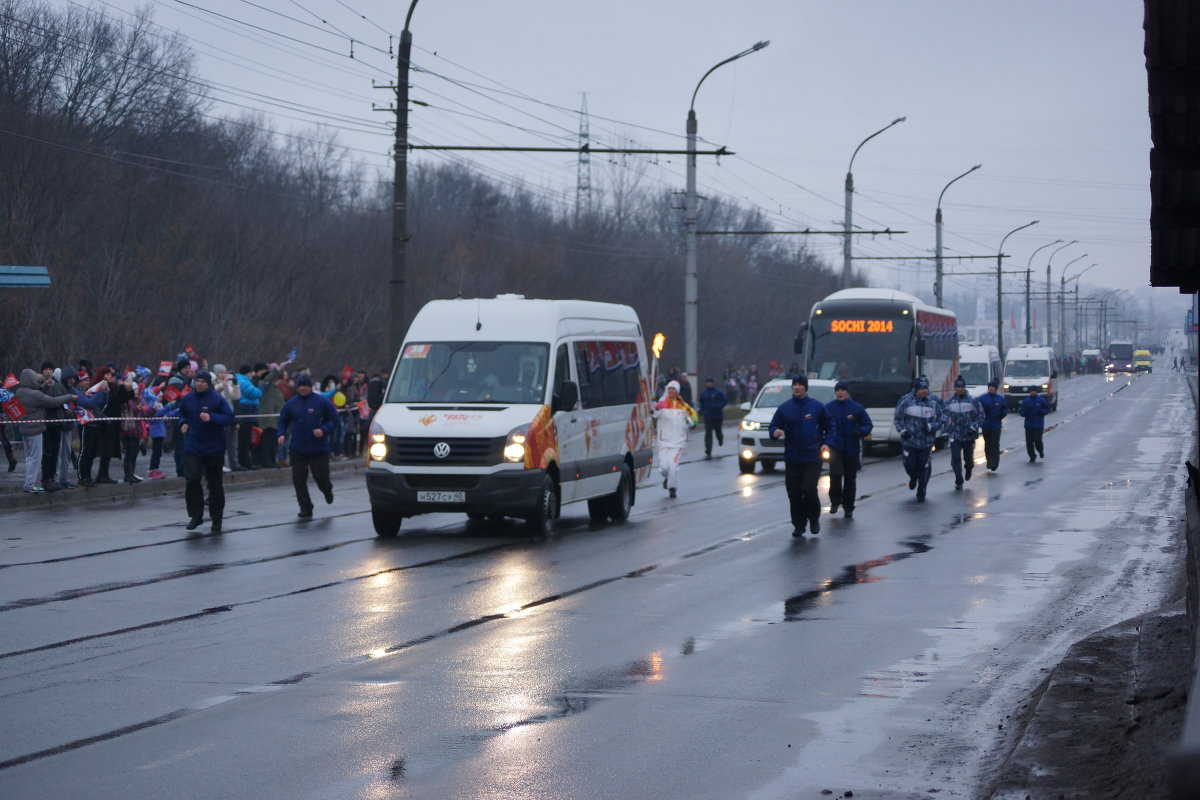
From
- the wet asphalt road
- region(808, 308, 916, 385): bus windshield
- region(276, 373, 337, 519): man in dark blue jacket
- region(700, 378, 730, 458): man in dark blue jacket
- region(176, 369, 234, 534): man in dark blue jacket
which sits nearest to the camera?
the wet asphalt road

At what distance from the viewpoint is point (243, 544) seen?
627 inches

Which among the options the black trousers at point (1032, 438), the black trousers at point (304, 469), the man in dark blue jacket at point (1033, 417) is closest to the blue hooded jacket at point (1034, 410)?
the man in dark blue jacket at point (1033, 417)

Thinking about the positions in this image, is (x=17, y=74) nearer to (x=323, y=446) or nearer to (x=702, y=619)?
(x=323, y=446)

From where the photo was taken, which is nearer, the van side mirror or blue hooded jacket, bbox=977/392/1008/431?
the van side mirror

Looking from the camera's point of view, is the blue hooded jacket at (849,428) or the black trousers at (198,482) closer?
the black trousers at (198,482)

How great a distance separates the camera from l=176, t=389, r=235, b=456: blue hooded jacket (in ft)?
55.9

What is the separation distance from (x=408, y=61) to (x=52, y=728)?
22057mm

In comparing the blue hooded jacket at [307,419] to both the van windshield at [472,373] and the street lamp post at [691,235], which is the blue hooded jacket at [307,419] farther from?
the street lamp post at [691,235]

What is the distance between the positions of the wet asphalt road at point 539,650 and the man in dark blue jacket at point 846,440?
0.55 metres

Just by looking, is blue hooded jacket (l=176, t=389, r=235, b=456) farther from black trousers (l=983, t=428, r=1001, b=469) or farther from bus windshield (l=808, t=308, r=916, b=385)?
bus windshield (l=808, t=308, r=916, b=385)

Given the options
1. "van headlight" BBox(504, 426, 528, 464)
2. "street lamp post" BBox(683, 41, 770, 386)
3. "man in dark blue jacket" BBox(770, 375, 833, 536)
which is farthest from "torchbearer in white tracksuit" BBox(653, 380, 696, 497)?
"street lamp post" BBox(683, 41, 770, 386)

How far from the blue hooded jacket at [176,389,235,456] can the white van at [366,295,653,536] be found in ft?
6.15

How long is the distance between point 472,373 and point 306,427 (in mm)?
2689

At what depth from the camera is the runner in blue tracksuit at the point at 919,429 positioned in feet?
71.5
